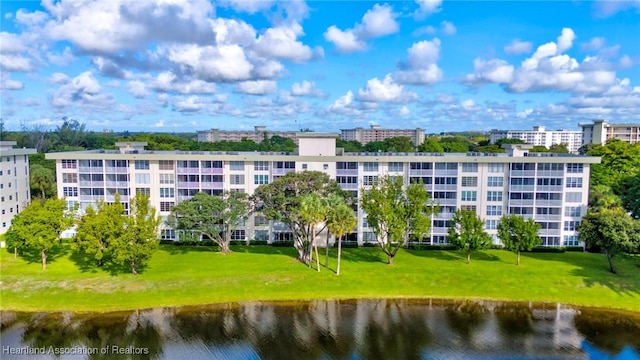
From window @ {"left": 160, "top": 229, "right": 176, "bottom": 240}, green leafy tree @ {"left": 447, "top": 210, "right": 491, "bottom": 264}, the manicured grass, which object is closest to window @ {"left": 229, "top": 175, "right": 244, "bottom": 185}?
window @ {"left": 160, "top": 229, "right": 176, "bottom": 240}

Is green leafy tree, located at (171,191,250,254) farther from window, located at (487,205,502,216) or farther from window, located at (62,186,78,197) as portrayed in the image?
window, located at (487,205,502,216)

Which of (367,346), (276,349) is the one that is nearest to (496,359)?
(367,346)

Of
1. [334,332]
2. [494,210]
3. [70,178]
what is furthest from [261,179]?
[494,210]

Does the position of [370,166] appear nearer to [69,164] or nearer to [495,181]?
[495,181]

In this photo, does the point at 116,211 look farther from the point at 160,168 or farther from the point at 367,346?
the point at 367,346

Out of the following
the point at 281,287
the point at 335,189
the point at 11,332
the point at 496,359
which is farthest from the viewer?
the point at 335,189
